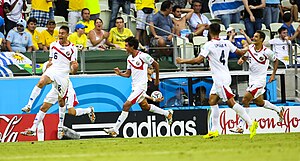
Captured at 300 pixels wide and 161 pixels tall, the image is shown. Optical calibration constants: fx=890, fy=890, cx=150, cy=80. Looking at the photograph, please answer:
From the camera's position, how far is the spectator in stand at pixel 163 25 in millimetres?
23469

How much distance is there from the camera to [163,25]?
24.0m

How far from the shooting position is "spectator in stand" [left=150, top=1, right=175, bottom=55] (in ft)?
77.0

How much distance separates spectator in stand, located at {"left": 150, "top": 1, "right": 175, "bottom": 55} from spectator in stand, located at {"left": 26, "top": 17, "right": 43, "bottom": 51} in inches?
117

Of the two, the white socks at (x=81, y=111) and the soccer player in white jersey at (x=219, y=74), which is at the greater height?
the soccer player in white jersey at (x=219, y=74)

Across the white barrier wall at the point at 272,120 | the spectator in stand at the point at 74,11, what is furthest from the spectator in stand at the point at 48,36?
the white barrier wall at the point at 272,120

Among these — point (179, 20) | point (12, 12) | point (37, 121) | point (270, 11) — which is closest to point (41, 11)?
point (12, 12)

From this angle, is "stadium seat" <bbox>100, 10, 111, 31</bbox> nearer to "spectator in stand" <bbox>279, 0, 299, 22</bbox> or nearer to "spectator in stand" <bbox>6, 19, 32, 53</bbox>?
"spectator in stand" <bbox>6, 19, 32, 53</bbox>

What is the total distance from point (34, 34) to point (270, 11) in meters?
7.04

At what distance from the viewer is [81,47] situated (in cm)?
2295

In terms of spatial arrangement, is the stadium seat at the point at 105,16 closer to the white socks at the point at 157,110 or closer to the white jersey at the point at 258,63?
the white socks at the point at 157,110

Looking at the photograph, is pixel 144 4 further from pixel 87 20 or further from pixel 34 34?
pixel 34 34

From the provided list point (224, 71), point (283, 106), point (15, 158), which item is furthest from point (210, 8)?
point (15, 158)

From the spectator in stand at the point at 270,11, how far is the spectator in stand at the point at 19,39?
7.13 metres

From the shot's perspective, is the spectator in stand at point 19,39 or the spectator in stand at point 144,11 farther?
the spectator in stand at point 144,11
